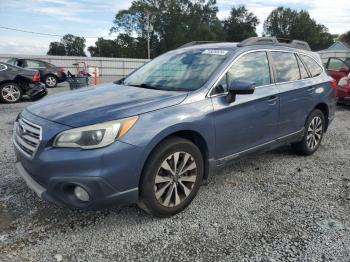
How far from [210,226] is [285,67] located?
100 inches

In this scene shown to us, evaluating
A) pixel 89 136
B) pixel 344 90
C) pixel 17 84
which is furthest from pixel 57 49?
pixel 89 136

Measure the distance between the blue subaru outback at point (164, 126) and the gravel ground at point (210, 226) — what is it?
287mm

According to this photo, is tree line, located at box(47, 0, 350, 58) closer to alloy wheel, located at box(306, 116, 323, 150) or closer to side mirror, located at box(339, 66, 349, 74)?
side mirror, located at box(339, 66, 349, 74)

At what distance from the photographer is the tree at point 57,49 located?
83125 mm

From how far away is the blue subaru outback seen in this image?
9.73ft

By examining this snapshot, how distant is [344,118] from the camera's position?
344 inches

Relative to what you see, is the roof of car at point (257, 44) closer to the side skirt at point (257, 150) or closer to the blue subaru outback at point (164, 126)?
the blue subaru outback at point (164, 126)

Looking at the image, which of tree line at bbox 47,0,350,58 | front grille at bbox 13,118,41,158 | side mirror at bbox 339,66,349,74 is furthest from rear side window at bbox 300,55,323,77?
tree line at bbox 47,0,350,58

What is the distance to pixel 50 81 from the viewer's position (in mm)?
17719

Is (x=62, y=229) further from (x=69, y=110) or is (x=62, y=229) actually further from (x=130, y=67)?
(x=130, y=67)

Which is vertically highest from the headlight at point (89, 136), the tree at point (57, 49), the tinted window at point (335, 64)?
the tree at point (57, 49)

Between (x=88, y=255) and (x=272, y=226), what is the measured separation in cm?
170

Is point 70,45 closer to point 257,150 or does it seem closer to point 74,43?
point 74,43

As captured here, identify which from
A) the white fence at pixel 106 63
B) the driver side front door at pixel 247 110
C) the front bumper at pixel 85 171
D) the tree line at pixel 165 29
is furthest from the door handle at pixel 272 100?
the tree line at pixel 165 29
